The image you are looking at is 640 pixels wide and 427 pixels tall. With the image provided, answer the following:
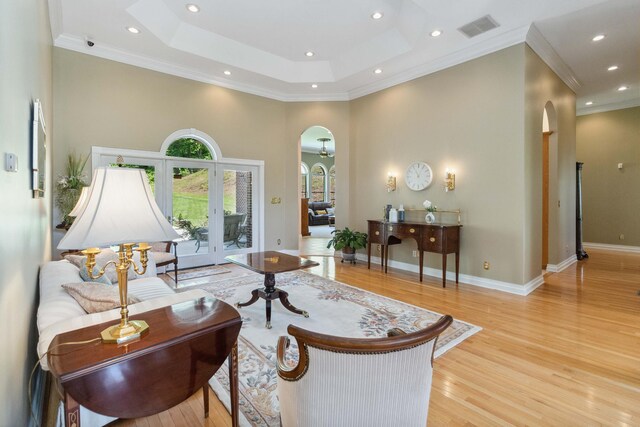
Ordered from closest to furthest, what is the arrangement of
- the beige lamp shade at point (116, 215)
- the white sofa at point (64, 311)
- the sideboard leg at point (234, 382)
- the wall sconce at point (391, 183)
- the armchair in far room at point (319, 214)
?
1. the beige lamp shade at point (116, 215)
2. the white sofa at point (64, 311)
3. the sideboard leg at point (234, 382)
4. the wall sconce at point (391, 183)
5. the armchair in far room at point (319, 214)

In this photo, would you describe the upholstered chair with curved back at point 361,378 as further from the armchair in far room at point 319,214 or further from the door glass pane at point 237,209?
the armchair in far room at point 319,214

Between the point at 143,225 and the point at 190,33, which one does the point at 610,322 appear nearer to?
the point at 143,225

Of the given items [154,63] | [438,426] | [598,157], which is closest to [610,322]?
[438,426]

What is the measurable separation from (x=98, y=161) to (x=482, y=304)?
216 inches

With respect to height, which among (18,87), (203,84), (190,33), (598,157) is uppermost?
(190,33)

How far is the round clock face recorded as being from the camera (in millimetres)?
5023

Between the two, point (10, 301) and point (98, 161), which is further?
point (98, 161)

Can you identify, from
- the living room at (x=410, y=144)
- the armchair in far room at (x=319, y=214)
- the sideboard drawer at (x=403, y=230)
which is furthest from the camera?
the armchair in far room at (x=319, y=214)

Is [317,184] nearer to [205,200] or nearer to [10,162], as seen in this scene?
[205,200]

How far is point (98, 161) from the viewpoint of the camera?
4.47 metres

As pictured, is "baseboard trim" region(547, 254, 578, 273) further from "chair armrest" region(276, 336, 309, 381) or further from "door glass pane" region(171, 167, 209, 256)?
"door glass pane" region(171, 167, 209, 256)

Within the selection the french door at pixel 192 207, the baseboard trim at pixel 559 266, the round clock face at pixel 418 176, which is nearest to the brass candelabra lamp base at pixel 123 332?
the french door at pixel 192 207

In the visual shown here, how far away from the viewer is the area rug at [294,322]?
2.03 meters

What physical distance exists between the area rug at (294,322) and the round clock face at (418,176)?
2.07 meters
